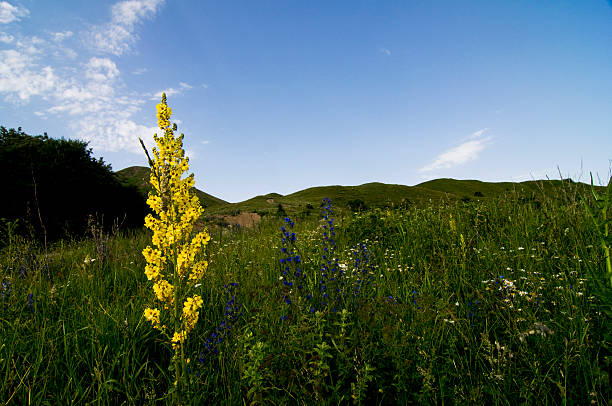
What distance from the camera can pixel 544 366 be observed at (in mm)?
2336

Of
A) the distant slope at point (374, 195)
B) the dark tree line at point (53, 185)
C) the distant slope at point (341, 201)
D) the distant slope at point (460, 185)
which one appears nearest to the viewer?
the dark tree line at point (53, 185)

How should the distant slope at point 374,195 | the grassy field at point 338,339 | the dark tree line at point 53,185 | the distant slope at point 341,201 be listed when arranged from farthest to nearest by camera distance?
1. the distant slope at point 374,195
2. the distant slope at point 341,201
3. the dark tree line at point 53,185
4. the grassy field at point 338,339

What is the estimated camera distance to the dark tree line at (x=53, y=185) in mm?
7895

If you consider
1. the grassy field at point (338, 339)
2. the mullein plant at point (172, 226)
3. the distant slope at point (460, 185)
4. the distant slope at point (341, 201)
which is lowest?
the grassy field at point (338, 339)

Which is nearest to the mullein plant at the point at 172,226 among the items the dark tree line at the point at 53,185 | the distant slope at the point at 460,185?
the dark tree line at the point at 53,185

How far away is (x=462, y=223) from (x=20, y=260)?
26.5 ft

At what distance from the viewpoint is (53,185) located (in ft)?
27.5

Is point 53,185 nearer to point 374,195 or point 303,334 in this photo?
point 303,334

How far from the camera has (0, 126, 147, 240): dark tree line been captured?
7.89 metres

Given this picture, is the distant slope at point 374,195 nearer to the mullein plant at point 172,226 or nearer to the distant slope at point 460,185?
the mullein plant at point 172,226

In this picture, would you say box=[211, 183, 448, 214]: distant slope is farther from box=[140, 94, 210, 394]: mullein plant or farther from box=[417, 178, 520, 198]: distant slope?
box=[417, 178, 520, 198]: distant slope

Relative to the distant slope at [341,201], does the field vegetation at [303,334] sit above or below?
below

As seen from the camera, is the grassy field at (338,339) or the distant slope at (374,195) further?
the distant slope at (374,195)

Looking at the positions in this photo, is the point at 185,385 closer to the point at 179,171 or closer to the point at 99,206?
the point at 179,171
